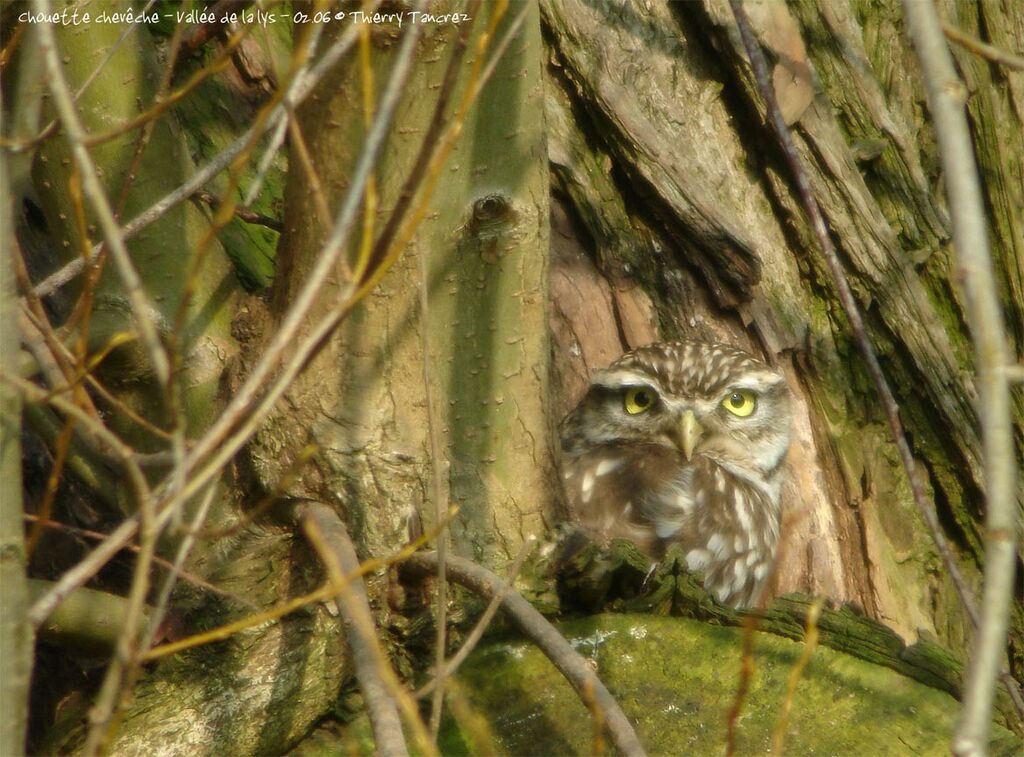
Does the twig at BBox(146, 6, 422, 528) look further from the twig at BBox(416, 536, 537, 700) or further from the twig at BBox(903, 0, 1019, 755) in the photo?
the twig at BBox(903, 0, 1019, 755)

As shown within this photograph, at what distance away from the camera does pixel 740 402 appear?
454cm

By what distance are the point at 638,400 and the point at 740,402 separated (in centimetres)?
41

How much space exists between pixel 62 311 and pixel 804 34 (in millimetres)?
3036

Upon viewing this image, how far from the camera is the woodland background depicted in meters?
2.00

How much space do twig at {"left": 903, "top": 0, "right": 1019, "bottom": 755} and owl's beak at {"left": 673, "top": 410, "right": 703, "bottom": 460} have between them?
2.75 m

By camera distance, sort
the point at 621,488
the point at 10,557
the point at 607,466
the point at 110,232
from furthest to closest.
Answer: the point at 607,466 → the point at 621,488 → the point at 10,557 → the point at 110,232

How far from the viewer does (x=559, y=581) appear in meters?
3.07

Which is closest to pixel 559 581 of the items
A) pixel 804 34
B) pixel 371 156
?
pixel 371 156

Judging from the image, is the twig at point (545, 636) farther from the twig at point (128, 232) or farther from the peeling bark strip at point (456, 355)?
the twig at point (128, 232)

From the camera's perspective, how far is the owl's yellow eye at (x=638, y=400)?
Answer: 14.4 ft

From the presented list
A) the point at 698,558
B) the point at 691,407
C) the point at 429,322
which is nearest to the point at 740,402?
the point at 691,407

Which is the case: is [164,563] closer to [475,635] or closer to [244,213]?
[475,635]

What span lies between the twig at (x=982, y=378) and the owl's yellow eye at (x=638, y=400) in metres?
2.75

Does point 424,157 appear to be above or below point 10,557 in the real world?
above
